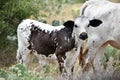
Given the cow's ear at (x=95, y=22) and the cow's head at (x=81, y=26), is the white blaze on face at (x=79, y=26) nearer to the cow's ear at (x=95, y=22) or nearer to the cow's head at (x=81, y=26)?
the cow's head at (x=81, y=26)

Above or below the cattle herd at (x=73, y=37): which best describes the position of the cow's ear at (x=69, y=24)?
above

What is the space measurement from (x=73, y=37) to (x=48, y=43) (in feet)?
2.12

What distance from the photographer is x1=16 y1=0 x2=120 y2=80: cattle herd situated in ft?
30.0

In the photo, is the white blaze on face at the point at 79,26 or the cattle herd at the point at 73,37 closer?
the white blaze on face at the point at 79,26

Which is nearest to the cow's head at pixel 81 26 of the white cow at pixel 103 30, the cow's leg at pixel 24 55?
the white cow at pixel 103 30

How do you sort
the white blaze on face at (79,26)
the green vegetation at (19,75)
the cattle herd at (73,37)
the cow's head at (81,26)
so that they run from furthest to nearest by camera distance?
the cattle herd at (73,37) → the white blaze on face at (79,26) → the cow's head at (81,26) → the green vegetation at (19,75)

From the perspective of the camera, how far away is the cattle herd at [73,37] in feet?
30.0

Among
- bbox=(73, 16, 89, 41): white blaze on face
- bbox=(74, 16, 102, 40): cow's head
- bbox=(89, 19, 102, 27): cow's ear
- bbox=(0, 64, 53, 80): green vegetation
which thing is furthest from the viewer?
bbox=(89, 19, 102, 27): cow's ear

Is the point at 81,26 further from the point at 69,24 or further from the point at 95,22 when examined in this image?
the point at 95,22

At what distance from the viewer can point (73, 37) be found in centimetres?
916

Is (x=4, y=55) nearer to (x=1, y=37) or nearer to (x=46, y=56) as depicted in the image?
(x=1, y=37)

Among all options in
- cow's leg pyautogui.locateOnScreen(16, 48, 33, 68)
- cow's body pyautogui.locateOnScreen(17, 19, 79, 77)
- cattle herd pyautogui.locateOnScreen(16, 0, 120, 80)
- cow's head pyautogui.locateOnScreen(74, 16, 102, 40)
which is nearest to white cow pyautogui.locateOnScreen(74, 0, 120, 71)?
cattle herd pyautogui.locateOnScreen(16, 0, 120, 80)

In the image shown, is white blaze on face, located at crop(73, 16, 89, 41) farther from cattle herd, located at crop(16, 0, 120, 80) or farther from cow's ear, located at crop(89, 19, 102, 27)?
cow's ear, located at crop(89, 19, 102, 27)

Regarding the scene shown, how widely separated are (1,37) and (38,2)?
3117 millimetres
